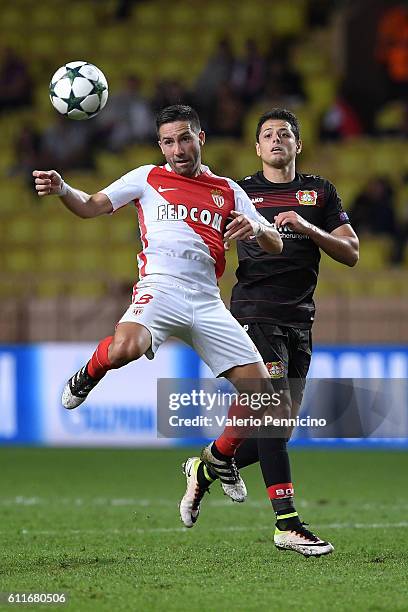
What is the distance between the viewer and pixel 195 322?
6078 mm

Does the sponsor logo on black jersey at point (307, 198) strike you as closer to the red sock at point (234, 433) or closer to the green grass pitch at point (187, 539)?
the red sock at point (234, 433)

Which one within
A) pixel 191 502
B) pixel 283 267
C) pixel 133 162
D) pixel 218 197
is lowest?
pixel 191 502

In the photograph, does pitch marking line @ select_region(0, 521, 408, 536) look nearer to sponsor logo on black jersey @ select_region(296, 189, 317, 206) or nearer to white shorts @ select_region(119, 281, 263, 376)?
white shorts @ select_region(119, 281, 263, 376)

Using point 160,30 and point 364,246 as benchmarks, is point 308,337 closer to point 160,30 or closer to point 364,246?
point 364,246

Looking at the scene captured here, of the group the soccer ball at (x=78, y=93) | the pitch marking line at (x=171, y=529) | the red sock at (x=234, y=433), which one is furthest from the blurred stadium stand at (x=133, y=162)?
the soccer ball at (x=78, y=93)

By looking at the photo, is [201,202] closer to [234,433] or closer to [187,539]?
[234,433]

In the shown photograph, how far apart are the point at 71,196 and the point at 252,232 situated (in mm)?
890

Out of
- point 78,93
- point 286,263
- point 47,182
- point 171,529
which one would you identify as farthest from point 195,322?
point 171,529

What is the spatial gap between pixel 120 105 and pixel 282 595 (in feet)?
39.8

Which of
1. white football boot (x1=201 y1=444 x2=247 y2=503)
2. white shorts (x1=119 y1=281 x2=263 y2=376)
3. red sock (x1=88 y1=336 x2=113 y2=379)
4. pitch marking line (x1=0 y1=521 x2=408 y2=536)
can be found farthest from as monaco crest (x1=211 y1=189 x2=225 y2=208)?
pitch marking line (x1=0 y1=521 x2=408 y2=536)

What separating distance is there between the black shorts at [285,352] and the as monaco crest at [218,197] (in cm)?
67

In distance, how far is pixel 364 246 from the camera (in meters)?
15.0

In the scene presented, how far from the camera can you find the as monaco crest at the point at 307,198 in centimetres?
656

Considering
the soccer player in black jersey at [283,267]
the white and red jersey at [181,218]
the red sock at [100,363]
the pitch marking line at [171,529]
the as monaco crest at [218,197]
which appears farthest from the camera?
the pitch marking line at [171,529]
